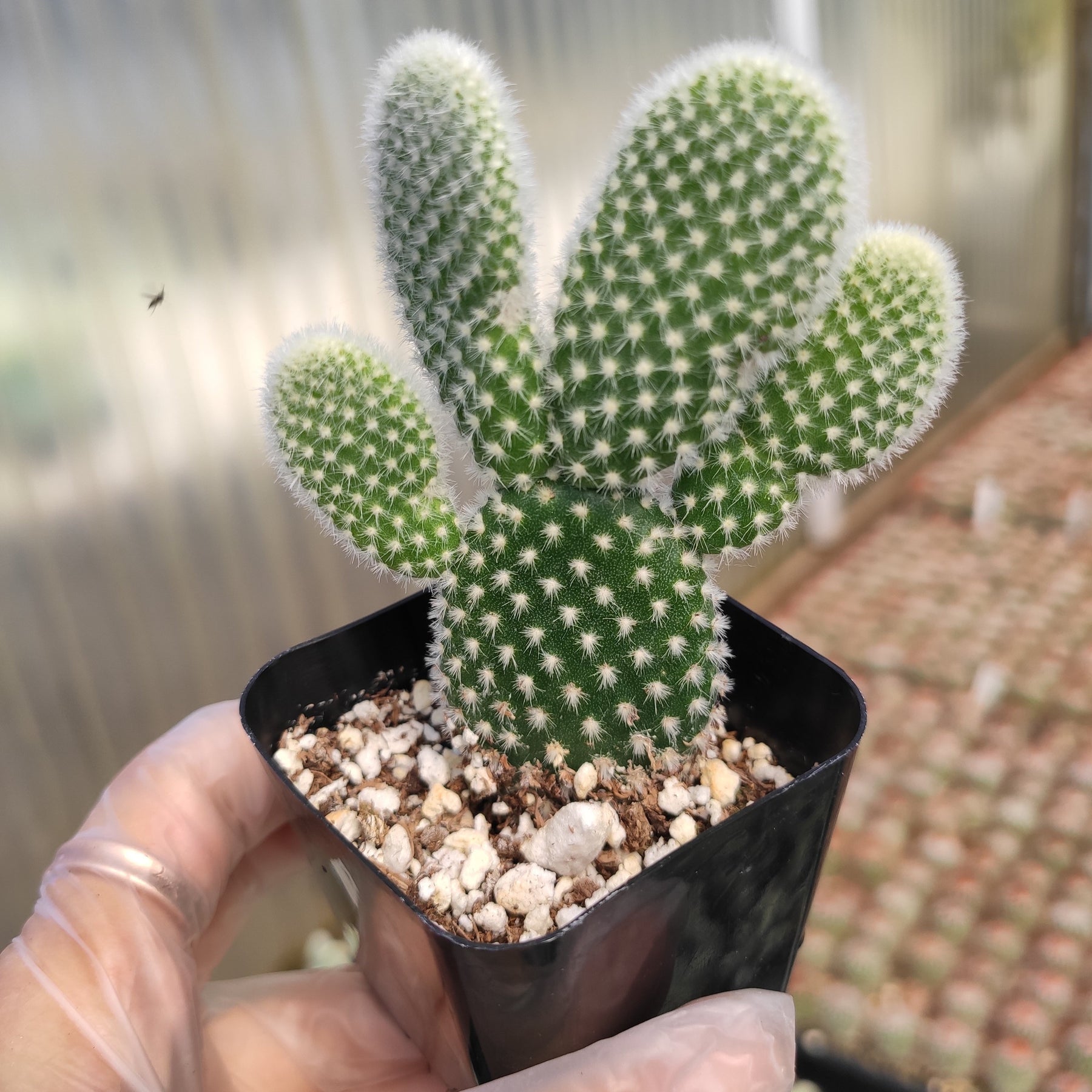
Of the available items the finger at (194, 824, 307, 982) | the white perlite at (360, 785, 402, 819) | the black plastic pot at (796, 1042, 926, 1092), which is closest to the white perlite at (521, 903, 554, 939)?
the white perlite at (360, 785, 402, 819)

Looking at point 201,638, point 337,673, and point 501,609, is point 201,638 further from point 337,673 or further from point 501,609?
point 501,609

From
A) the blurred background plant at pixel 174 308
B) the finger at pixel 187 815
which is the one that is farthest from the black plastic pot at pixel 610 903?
the blurred background plant at pixel 174 308

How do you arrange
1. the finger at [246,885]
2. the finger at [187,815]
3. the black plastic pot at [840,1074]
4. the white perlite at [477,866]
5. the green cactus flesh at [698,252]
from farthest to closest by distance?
the black plastic pot at [840,1074]
the finger at [246,885]
the finger at [187,815]
the white perlite at [477,866]
the green cactus flesh at [698,252]

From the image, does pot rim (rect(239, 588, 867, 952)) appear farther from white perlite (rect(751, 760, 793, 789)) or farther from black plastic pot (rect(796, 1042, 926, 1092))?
black plastic pot (rect(796, 1042, 926, 1092))

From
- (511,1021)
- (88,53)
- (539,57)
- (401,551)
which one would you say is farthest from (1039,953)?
(88,53)

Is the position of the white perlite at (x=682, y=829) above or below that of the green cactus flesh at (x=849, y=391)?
below

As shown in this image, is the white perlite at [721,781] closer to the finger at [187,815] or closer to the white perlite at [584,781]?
the white perlite at [584,781]

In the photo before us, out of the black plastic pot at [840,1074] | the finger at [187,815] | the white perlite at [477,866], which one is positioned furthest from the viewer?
the black plastic pot at [840,1074]
